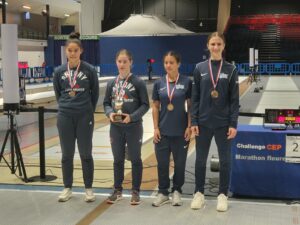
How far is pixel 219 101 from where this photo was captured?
441 centimetres

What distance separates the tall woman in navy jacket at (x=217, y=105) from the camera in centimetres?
442

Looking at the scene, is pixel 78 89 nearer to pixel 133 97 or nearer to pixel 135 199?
pixel 133 97

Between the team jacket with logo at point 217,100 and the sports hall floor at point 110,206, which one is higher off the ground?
the team jacket with logo at point 217,100

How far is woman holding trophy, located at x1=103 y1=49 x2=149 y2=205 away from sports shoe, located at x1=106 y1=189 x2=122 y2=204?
0.57 ft

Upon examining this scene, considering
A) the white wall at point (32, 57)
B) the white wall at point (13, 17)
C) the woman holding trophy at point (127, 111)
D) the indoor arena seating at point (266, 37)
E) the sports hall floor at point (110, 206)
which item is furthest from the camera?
the indoor arena seating at point (266, 37)

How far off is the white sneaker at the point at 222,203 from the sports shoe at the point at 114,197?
1.01 metres

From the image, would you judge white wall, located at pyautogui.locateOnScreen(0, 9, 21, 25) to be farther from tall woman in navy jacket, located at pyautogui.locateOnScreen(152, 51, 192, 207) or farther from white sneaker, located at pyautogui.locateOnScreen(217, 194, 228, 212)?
white sneaker, located at pyautogui.locateOnScreen(217, 194, 228, 212)

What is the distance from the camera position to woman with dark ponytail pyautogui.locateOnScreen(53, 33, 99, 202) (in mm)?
4770

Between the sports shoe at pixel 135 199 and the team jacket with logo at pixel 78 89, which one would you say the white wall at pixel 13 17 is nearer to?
the team jacket with logo at pixel 78 89

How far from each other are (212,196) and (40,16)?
36793 mm

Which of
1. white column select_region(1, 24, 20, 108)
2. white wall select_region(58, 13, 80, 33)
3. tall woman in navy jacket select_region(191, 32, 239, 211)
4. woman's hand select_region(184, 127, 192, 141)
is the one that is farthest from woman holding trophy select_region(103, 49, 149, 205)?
white wall select_region(58, 13, 80, 33)

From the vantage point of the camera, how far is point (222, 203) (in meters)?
4.53

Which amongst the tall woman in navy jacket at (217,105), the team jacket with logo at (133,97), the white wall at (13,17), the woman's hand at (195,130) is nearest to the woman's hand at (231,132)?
the tall woman in navy jacket at (217,105)

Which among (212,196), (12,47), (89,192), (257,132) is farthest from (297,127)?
(12,47)
